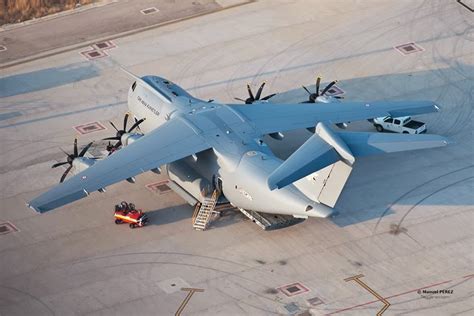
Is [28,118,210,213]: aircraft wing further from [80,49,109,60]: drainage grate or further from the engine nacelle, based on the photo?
[80,49,109,60]: drainage grate

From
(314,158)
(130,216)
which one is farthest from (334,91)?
(314,158)

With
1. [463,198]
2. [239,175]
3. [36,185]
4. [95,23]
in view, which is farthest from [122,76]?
[463,198]

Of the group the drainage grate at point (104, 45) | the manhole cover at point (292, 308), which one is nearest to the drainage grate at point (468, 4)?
the drainage grate at point (104, 45)

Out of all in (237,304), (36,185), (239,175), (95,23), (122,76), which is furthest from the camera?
(95,23)

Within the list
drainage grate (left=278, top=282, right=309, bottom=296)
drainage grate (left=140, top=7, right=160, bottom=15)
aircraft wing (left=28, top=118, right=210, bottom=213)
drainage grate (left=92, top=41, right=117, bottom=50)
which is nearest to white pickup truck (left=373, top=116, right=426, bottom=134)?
aircraft wing (left=28, top=118, right=210, bottom=213)

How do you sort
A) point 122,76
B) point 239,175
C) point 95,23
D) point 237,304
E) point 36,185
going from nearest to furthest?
point 237,304
point 239,175
point 36,185
point 122,76
point 95,23

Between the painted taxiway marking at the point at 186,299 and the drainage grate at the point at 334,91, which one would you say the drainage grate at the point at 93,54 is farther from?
the painted taxiway marking at the point at 186,299

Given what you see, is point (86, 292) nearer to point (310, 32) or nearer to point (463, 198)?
point (463, 198)
